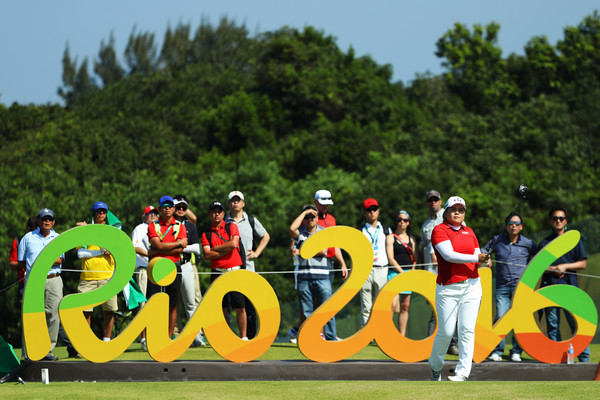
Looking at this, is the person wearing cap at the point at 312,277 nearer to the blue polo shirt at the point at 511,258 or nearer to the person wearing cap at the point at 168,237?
the person wearing cap at the point at 168,237

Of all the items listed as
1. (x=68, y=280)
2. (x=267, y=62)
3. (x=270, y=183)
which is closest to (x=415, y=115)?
(x=267, y=62)

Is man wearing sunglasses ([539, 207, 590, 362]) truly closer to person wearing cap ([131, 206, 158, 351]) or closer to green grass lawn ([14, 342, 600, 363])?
green grass lawn ([14, 342, 600, 363])

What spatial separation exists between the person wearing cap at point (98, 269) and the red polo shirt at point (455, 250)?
14.8ft

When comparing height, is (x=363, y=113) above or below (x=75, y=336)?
above

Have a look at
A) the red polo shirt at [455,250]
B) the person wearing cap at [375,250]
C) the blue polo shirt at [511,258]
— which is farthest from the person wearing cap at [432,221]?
the red polo shirt at [455,250]

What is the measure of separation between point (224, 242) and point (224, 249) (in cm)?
23

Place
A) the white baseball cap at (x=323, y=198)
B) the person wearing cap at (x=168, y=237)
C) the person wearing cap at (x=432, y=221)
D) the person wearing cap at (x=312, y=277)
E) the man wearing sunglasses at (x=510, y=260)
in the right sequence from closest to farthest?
1. the person wearing cap at (x=168, y=237)
2. the man wearing sunglasses at (x=510, y=260)
3. the person wearing cap at (x=312, y=277)
4. the person wearing cap at (x=432, y=221)
5. the white baseball cap at (x=323, y=198)

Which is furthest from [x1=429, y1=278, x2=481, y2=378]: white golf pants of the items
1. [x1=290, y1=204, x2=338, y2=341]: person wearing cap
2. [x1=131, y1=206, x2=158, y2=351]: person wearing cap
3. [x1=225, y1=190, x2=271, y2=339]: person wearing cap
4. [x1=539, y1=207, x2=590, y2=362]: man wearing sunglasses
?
[x1=131, y1=206, x2=158, y2=351]: person wearing cap

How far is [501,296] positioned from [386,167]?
30.7 metres

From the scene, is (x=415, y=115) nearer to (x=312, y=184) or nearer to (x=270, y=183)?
(x=312, y=184)

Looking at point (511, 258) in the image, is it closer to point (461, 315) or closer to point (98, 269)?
point (461, 315)

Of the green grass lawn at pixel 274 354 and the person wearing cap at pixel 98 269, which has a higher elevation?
the person wearing cap at pixel 98 269

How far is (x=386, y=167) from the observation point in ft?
138

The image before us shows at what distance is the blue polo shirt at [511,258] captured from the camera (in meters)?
11.5
